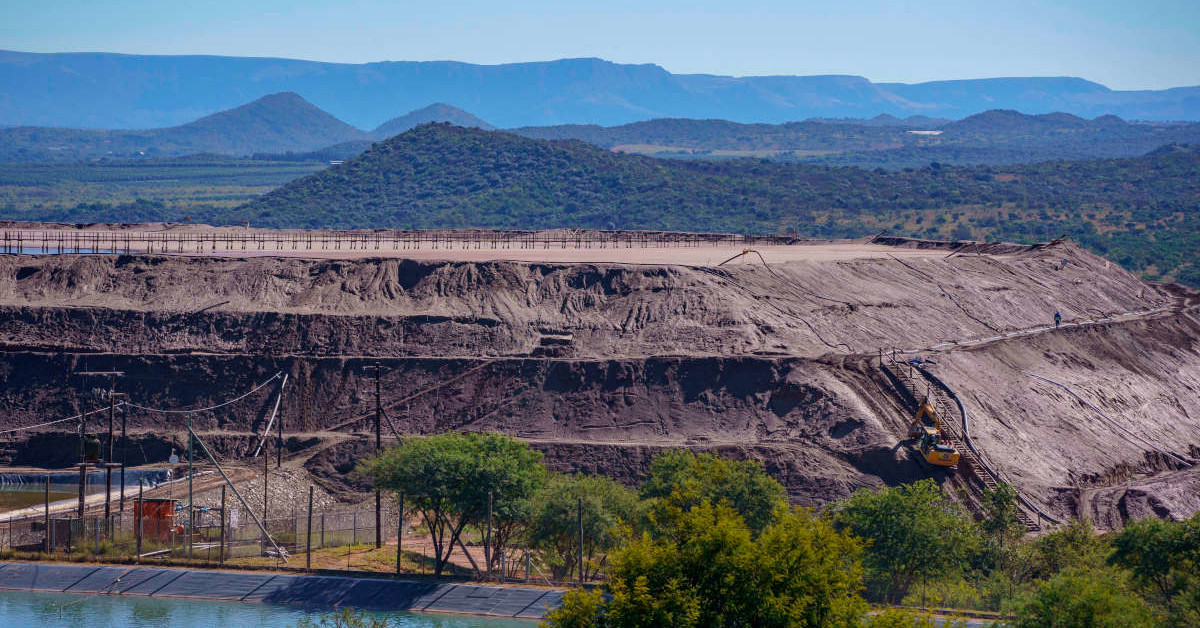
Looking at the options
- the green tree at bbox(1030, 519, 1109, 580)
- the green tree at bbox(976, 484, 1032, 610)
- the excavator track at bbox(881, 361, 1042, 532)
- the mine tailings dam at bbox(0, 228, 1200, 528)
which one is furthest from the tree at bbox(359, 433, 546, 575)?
the excavator track at bbox(881, 361, 1042, 532)

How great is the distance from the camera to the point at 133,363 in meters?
61.8

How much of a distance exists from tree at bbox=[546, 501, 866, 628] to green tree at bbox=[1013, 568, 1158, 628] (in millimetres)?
3943

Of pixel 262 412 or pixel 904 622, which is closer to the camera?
pixel 904 622

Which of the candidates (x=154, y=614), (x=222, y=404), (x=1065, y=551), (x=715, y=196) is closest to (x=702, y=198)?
(x=715, y=196)

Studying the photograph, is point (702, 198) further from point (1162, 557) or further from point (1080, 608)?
point (1080, 608)

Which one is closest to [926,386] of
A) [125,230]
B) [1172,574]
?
[1172,574]

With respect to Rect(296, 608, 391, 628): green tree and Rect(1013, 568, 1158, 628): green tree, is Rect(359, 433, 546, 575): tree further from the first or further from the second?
Rect(1013, 568, 1158, 628): green tree

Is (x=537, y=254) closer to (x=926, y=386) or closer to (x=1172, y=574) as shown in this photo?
(x=926, y=386)

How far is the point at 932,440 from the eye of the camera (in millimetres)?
51500

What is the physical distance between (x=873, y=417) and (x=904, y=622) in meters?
28.8

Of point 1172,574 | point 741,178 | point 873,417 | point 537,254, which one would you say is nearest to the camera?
point 1172,574

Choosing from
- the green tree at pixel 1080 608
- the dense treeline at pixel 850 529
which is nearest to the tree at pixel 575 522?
the dense treeline at pixel 850 529

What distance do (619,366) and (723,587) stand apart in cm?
3224

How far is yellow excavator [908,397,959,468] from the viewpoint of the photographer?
167ft
